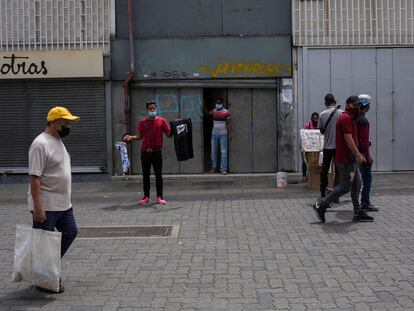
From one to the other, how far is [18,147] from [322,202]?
8897mm

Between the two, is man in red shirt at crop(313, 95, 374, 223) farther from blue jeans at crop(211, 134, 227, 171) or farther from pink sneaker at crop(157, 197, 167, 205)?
blue jeans at crop(211, 134, 227, 171)

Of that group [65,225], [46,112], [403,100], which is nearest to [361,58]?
[403,100]

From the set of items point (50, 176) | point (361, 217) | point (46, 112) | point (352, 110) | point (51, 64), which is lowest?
point (361, 217)

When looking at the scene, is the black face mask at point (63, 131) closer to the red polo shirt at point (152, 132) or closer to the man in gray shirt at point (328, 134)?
the red polo shirt at point (152, 132)

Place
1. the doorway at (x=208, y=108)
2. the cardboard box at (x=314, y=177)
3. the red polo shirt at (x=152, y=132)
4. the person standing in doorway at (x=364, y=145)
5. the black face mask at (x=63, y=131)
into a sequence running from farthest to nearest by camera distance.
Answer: the doorway at (x=208, y=108) < the cardboard box at (x=314, y=177) < the red polo shirt at (x=152, y=132) < the person standing in doorway at (x=364, y=145) < the black face mask at (x=63, y=131)

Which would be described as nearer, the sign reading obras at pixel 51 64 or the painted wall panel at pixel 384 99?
the sign reading obras at pixel 51 64

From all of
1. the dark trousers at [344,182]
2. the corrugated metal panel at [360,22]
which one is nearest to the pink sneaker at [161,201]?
the dark trousers at [344,182]

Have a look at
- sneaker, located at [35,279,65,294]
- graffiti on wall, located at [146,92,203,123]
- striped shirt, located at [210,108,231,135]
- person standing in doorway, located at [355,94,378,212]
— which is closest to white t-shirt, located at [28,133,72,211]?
sneaker, located at [35,279,65,294]

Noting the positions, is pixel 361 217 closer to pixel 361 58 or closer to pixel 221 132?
pixel 221 132

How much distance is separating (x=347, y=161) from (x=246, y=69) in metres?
6.55

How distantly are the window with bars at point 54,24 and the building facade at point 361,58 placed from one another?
180 inches

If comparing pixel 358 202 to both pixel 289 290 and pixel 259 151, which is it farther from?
pixel 259 151

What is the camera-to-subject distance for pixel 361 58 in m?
14.9

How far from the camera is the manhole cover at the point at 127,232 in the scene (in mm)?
8312
